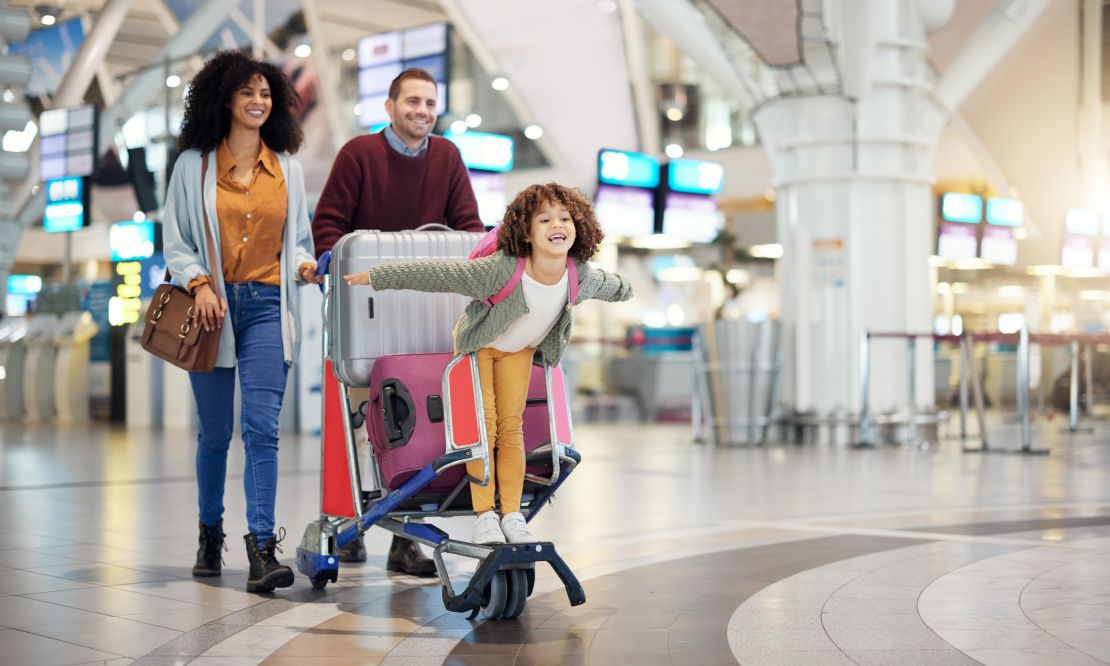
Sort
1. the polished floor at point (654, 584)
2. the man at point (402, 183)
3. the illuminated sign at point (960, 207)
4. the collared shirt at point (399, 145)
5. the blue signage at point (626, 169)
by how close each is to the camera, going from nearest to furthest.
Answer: the polished floor at point (654, 584)
the man at point (402, 183)
the collared shirt at point (399, 145)
the blue signage at point (626, 169)
the illuminated sign at point (960, 207)

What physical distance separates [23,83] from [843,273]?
25.7 ft

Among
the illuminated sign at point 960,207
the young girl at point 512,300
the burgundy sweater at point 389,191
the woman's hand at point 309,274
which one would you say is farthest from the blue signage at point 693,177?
the young girl at point 512,300

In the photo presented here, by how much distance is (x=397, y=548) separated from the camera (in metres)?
4.82

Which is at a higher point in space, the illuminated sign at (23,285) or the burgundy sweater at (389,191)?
the illuminated sign at (23,285)

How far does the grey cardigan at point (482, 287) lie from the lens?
3.70 meters

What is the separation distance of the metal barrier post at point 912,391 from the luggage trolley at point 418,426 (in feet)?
29.6

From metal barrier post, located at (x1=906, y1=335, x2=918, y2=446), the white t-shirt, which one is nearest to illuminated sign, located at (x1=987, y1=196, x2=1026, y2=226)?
metal barrier post, located at (x1=906, y1=335, x2=918, y2=446)

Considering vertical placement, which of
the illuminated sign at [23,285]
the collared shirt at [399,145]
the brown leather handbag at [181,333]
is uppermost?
the illuminated sign at [23,285]

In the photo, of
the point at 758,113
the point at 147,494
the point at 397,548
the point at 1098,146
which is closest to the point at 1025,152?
the point at 1098,146

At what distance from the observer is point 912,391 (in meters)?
12.6

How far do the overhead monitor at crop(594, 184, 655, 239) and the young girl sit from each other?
13.4m

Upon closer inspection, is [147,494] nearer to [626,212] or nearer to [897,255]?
[897,255]

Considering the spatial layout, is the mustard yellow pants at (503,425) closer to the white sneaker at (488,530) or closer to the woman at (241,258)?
the white sneaker at (488,530)

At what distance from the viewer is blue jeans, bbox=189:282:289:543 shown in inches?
170
